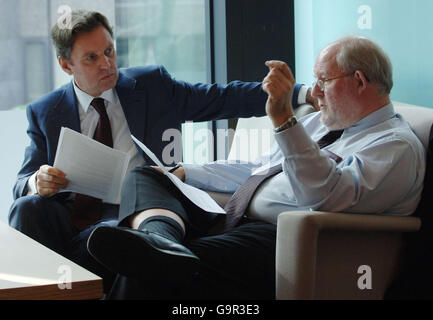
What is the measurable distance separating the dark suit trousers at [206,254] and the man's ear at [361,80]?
506 mm

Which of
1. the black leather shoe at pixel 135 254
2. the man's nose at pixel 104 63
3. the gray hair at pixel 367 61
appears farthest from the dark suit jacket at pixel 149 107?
the black leather shoe at pixel 135 254

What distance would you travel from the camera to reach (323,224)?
5.55 ft

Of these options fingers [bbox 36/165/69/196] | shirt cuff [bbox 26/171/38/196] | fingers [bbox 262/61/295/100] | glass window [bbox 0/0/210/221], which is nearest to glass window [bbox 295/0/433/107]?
fingers [bbox 262/61/295/100]

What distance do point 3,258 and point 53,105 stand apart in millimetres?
1026

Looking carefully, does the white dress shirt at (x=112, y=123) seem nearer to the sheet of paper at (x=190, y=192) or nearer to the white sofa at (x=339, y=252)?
the sheet of paper at (x=190, y=192)

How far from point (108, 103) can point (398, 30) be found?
1141 mm

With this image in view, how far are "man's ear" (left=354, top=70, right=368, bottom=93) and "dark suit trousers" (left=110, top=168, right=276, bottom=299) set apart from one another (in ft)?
1.66

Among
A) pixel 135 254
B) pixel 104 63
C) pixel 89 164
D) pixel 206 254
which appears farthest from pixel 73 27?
pixel 135 254

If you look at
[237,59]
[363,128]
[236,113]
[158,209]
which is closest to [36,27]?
[237,59]

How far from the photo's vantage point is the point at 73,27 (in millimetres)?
2533

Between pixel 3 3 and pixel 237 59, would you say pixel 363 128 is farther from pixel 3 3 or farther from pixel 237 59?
pixel 3 3

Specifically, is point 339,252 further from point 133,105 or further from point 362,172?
point 133,105

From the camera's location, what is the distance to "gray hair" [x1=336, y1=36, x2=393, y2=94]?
6.46 feet
